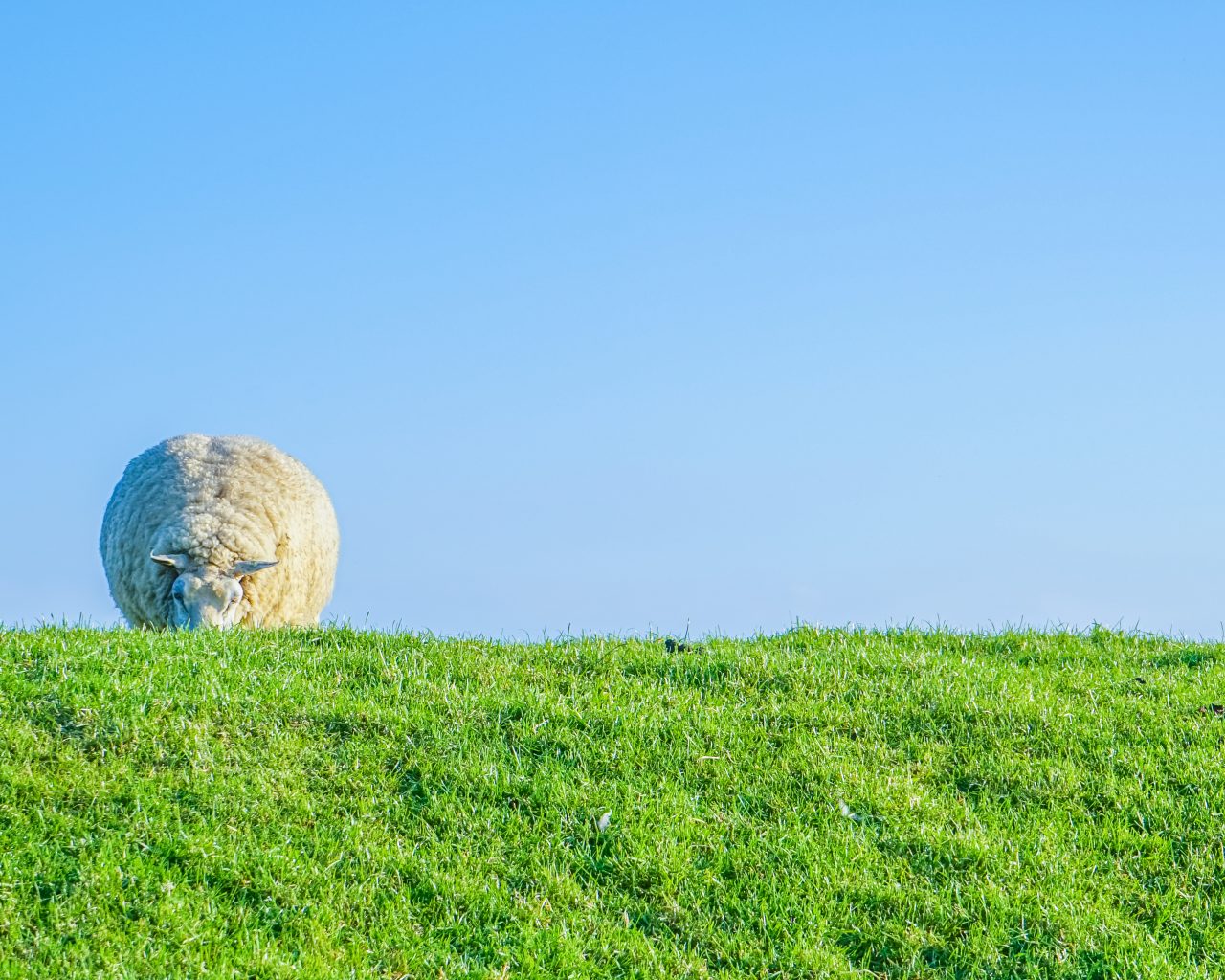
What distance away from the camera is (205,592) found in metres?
15.2

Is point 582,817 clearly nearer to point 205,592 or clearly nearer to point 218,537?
point 205,592

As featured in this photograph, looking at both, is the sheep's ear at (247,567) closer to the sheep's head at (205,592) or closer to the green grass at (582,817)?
the sheep's head at (205,592)

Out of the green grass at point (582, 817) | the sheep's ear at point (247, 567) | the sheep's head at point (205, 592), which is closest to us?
the green grass at point (582, 817)

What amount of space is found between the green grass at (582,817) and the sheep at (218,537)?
15.3 feet

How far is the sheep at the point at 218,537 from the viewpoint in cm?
1546

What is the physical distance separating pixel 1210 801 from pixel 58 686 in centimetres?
864

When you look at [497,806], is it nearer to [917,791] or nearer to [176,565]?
[917,791]

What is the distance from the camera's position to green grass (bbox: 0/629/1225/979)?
7.20 metres

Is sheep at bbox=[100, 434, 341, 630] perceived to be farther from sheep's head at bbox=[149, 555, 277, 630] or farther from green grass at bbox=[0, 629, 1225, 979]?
green grass at bbox=[0, 629, 1225, 979]

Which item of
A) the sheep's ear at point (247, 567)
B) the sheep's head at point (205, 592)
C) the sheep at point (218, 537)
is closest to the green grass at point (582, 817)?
the sheep's head at point (205, 592)

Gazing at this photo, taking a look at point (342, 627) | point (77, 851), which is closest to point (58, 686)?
point (77, 851)

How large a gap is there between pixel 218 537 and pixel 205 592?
0.78m

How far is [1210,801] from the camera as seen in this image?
9117mm

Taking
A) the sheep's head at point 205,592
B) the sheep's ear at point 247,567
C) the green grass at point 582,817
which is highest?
the sheep's ear at point 247,567
